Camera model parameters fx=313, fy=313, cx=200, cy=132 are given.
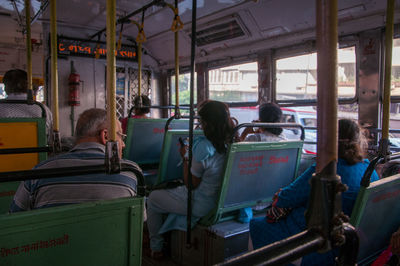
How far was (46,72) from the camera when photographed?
20.1 feet

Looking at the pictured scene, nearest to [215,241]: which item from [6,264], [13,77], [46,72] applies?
[6,264]

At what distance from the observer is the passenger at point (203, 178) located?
2520 millimetres

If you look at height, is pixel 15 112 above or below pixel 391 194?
above

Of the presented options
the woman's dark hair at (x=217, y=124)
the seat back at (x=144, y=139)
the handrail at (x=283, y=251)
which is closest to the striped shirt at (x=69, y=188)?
the handrail at (x=283, y=251)

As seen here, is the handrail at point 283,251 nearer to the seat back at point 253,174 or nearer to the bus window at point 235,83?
the seat back at point 253,174

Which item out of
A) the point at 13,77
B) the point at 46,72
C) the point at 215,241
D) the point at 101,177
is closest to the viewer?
the point at 101,177

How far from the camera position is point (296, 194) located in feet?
6.10

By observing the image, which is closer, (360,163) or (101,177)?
(101,177)

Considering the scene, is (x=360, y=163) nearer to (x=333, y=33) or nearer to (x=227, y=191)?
(x=227, y=191)

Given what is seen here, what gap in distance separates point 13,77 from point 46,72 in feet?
11.1

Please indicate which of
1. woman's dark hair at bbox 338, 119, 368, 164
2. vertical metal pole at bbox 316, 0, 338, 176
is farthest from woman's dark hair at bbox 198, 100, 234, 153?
vertical metal pole at bbox 316, 0, 338, 176

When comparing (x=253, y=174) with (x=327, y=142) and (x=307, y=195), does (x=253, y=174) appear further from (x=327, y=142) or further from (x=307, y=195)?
(x=327, y=142)

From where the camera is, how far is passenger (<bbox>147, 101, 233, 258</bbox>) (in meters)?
2.52

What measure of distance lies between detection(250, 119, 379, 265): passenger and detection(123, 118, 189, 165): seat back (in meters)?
2.05
